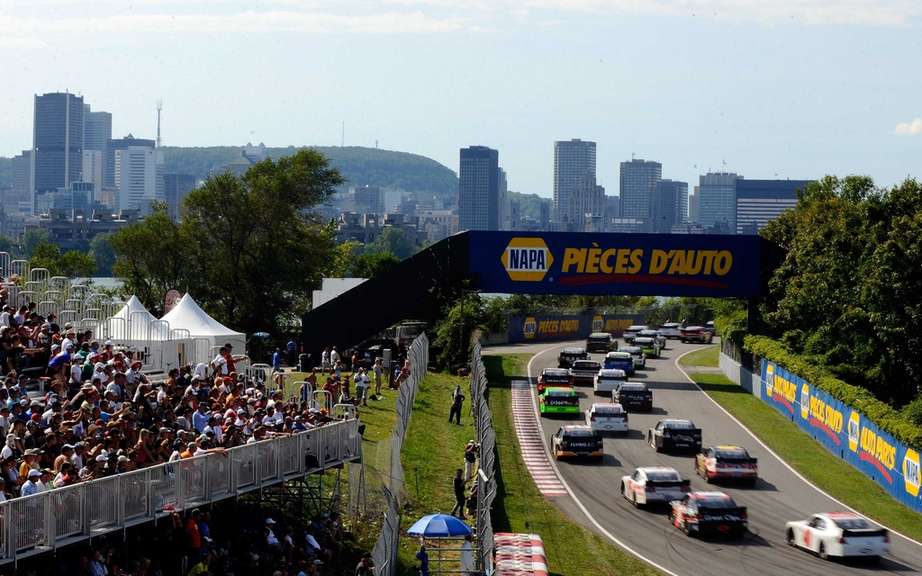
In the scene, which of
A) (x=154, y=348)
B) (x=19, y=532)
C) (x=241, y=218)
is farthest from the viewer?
(x=241, y=218)

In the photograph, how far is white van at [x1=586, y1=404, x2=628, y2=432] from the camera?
178 feet

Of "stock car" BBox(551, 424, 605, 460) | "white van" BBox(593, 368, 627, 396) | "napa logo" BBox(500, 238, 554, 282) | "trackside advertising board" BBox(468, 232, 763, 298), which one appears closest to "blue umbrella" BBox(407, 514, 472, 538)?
"stock car" BBox(551, 424, 605, 460)

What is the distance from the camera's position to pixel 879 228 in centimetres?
6788

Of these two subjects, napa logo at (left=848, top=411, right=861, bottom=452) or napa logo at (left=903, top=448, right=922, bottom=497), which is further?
napa logo at (left=848, top=411, right=861, bottom=452)

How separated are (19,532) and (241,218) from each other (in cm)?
7089

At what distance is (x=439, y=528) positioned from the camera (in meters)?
30.2

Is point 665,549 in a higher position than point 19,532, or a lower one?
lower

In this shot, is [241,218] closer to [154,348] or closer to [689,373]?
[689,373]

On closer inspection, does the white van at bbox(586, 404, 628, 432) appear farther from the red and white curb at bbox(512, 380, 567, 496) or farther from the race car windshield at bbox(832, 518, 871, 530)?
the race car windshield at bbox(832, 518, 871, 530)

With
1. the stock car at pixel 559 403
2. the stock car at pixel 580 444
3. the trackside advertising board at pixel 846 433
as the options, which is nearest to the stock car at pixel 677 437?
the stock car at pixel 580 444

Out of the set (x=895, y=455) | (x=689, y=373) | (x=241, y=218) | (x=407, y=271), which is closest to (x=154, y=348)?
(x=895, y=455)

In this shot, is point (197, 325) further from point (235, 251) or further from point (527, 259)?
point (235, 251)

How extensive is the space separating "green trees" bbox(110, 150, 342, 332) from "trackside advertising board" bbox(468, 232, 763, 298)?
2143cm

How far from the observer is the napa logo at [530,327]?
99500 millimetres
